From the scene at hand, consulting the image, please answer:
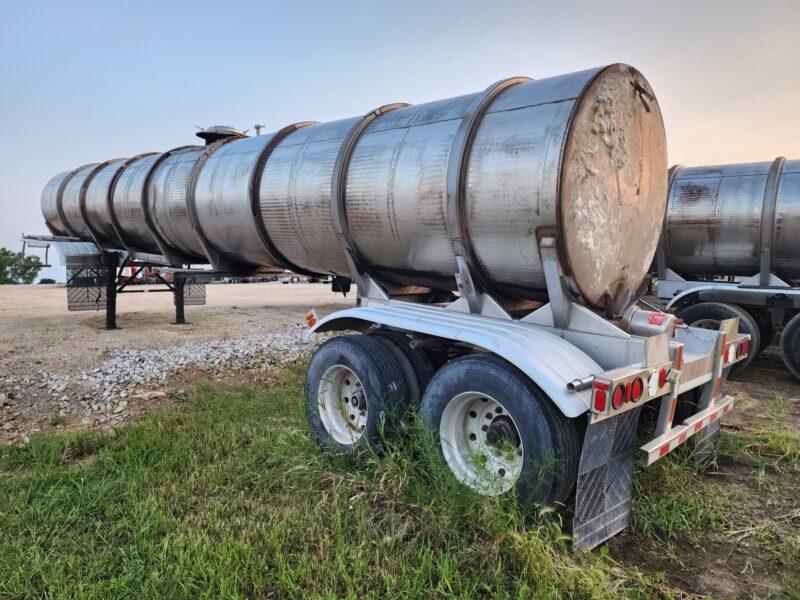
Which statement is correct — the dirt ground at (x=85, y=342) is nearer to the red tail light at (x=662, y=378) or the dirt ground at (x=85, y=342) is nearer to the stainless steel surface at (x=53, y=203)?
the stainless steel surface at (x=53, y=203)

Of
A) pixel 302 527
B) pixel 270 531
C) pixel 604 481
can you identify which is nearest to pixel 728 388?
pixel 604 481

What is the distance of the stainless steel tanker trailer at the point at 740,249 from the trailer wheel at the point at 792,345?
0.4 inches

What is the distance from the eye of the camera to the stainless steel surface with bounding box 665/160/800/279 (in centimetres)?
732

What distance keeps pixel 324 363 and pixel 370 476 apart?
951mm

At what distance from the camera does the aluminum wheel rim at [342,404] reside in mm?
4273

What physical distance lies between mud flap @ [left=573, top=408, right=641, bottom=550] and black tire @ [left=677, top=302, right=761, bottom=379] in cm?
508

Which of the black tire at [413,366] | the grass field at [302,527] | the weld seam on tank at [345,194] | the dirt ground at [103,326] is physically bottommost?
the grass field at [302,527]

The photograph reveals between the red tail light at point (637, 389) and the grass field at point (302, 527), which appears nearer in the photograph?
the grass field at point (302, 527)

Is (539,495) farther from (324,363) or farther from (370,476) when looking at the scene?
(324,363)

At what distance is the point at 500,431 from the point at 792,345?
5.78 meters

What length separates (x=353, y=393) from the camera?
174 inches

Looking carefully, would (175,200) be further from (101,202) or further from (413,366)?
(413,366)

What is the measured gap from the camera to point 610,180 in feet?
11.9

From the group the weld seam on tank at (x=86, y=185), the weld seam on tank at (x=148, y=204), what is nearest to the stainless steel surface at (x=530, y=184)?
the weld seam on tank at (x=148, y=204)
